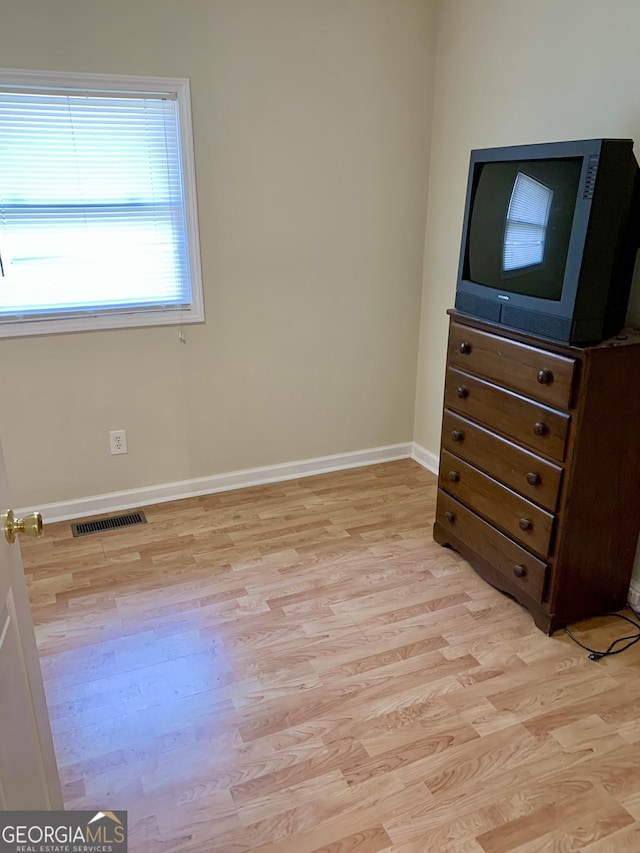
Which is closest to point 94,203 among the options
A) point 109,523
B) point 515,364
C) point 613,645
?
point 109,523

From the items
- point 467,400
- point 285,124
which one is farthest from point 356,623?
point 285,124

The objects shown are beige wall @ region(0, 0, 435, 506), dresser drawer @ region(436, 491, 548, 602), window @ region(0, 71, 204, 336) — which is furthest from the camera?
beige wall @ region(0, 0, 435, 506)

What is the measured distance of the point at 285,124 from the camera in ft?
9.91

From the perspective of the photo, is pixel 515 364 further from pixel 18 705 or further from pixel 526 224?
pixel 18 705

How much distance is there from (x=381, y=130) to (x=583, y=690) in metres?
2.69

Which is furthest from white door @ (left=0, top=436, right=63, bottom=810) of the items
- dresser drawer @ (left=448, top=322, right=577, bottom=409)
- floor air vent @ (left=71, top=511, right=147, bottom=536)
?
floor air vent @ (left=71, top=511, right=147, bottom=536)

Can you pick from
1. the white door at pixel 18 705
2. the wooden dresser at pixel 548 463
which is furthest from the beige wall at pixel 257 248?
the white door at pixel 18 705

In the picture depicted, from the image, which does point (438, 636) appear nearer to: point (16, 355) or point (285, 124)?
point (16, 355)

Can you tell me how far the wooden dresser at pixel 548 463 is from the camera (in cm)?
205

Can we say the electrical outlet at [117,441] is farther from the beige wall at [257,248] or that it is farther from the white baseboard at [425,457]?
the white baseboard at [425,457]

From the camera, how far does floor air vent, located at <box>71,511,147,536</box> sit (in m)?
2.99

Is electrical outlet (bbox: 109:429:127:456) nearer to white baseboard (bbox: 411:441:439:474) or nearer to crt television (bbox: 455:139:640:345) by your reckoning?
white baseboard (bbox: 411:441:439:474)

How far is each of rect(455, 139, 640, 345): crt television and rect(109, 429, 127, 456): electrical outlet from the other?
71.2 inches

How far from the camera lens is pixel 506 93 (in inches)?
108
